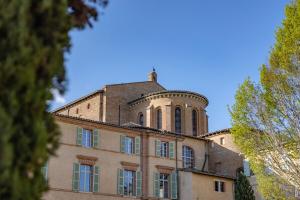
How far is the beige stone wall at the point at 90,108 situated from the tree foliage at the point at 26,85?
135ft

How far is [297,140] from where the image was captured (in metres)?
21.9

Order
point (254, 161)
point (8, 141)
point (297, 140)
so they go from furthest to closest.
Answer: point (254, 161) → point (297, 140) → point (8, 141)

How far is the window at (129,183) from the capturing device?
112 ft

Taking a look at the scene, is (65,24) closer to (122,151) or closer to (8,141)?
(8,141)

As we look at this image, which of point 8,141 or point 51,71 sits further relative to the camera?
point 51,71

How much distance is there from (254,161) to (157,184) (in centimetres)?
1302

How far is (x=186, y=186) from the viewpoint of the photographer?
35969mm

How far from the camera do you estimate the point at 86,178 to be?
1281 inches

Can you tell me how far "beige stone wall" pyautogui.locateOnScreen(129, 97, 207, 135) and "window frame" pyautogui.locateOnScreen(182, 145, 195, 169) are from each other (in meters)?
8.15

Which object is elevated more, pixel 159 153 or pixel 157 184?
pixel 159 153

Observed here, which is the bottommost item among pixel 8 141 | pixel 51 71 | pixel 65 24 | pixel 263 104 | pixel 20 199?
pixel 20 199

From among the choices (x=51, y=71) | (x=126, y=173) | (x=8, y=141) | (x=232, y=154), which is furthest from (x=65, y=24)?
(x=232, y=154)

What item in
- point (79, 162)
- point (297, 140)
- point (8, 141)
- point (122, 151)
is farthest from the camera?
point (122, 151)

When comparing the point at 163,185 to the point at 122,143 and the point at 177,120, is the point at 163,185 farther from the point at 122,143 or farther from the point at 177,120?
the point at 177,120
